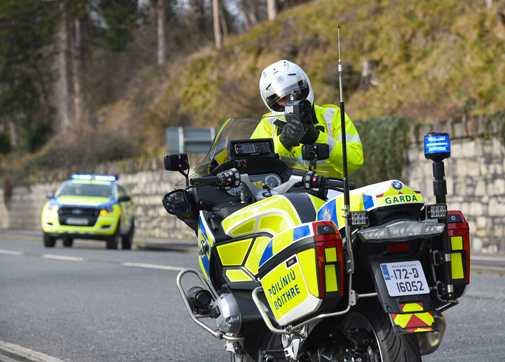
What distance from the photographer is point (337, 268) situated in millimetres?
3260

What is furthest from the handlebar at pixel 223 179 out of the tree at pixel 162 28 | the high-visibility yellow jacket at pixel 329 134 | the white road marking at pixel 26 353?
the tree at pixel 162 28

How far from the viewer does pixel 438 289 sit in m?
3.41

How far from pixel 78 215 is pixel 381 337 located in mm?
16616

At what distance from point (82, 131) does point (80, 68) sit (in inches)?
204

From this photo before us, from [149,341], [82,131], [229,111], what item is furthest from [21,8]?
[149,341]

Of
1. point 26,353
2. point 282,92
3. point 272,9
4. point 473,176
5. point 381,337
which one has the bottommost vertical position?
point 26,353

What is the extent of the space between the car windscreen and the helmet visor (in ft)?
52.6

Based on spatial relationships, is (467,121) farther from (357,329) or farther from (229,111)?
(229,111)

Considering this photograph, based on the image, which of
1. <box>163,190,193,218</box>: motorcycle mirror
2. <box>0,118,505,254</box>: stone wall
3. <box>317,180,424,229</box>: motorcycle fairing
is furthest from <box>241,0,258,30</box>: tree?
<box>317,180,424,229</box>: motorcycle fairing

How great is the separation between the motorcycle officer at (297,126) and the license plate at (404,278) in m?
1.06

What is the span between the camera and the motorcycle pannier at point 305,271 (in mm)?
3248

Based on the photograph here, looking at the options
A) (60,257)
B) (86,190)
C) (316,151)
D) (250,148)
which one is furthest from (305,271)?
(86,190)

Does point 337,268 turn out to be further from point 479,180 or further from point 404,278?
point 479,180

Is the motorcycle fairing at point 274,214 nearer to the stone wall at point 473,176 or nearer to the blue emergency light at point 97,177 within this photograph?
the stone wall at point 473,176
